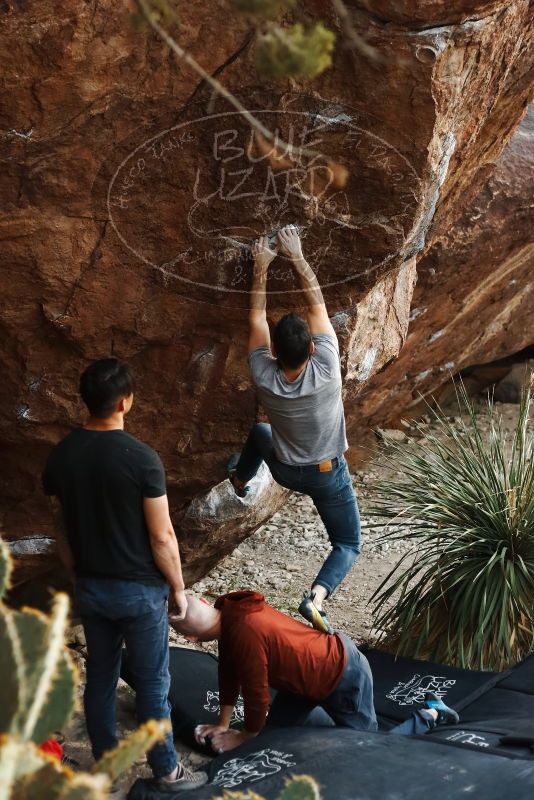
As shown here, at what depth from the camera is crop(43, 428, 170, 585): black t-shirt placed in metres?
3.54

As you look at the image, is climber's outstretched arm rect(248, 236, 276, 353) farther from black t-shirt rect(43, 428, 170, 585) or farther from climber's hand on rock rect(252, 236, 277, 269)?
black t-shirt rect(43, 428, 170, 585)

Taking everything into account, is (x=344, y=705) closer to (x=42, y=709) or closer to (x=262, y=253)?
(x=262, y=253)

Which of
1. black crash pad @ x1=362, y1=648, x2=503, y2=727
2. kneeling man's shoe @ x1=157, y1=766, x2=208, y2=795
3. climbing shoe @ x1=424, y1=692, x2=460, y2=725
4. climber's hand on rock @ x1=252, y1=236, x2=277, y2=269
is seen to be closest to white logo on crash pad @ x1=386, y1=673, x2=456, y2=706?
black crash pad @ x1=362, y1=648, x2=503, y2=727

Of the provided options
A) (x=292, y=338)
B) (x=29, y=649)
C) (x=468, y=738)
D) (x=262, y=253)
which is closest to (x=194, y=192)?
(x=262, y=253)

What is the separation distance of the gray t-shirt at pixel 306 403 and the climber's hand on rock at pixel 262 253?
14.9 inches

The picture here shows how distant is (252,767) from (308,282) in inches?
80.2

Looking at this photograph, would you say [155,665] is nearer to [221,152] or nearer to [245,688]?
[245,688]

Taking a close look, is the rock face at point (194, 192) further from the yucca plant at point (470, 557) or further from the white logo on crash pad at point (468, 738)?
the white logo on crash pad at point (468, 738)

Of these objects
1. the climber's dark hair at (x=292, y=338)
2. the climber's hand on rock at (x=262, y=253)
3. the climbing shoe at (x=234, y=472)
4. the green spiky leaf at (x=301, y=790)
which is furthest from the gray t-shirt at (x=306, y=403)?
the green spiky leaf at (x=301, y=790)

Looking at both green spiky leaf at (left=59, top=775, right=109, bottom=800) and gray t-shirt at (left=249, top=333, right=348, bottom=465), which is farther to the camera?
gray t-shirt at (left=249, top=333, right=348, bottom=465)

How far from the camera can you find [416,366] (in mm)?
8922

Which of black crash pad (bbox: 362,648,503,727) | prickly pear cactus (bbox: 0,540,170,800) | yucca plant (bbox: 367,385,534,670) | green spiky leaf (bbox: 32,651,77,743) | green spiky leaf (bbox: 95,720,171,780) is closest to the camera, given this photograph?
prickly pear cactus (bbox: 0,540,170,800)

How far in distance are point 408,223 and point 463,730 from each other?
7.28 feet

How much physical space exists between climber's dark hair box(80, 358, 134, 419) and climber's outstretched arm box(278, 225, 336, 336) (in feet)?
3.63
